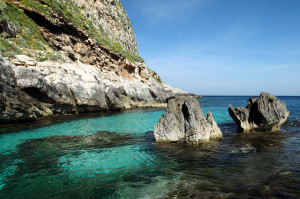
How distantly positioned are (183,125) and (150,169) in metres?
5.01

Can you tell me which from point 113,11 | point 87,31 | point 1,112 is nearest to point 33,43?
point 87,31

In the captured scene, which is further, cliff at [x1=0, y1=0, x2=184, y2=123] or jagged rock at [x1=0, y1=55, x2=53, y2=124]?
cliff at [x1=0, y1=0, x2=184, y2=123]

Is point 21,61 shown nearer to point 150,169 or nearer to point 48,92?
point 48,92

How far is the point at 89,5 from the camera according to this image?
51750 millimetres

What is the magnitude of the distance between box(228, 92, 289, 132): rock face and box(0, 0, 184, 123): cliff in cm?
2106

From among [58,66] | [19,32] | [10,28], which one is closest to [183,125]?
[58,66]

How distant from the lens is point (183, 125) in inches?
475

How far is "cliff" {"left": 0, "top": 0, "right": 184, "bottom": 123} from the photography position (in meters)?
19.5

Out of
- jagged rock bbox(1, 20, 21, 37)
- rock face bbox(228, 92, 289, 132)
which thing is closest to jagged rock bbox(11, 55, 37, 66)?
jagged rock bbox(1, 20, 21, 37)

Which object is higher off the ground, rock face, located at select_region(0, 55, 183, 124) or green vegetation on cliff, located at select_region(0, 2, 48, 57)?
green vegetation on cliff, located at select_region(0, 2, 48, 57)

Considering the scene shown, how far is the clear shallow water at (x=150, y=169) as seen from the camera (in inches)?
231

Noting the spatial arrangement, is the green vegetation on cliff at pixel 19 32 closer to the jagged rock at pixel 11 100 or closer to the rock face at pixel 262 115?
the jagged rock at pixel 11 100

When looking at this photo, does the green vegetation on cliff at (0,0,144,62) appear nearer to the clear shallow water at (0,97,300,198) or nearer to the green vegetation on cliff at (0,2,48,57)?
the green vegetation on cliff at (0,2,48,57)

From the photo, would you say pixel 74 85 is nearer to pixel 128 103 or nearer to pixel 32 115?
pixel 32 115
